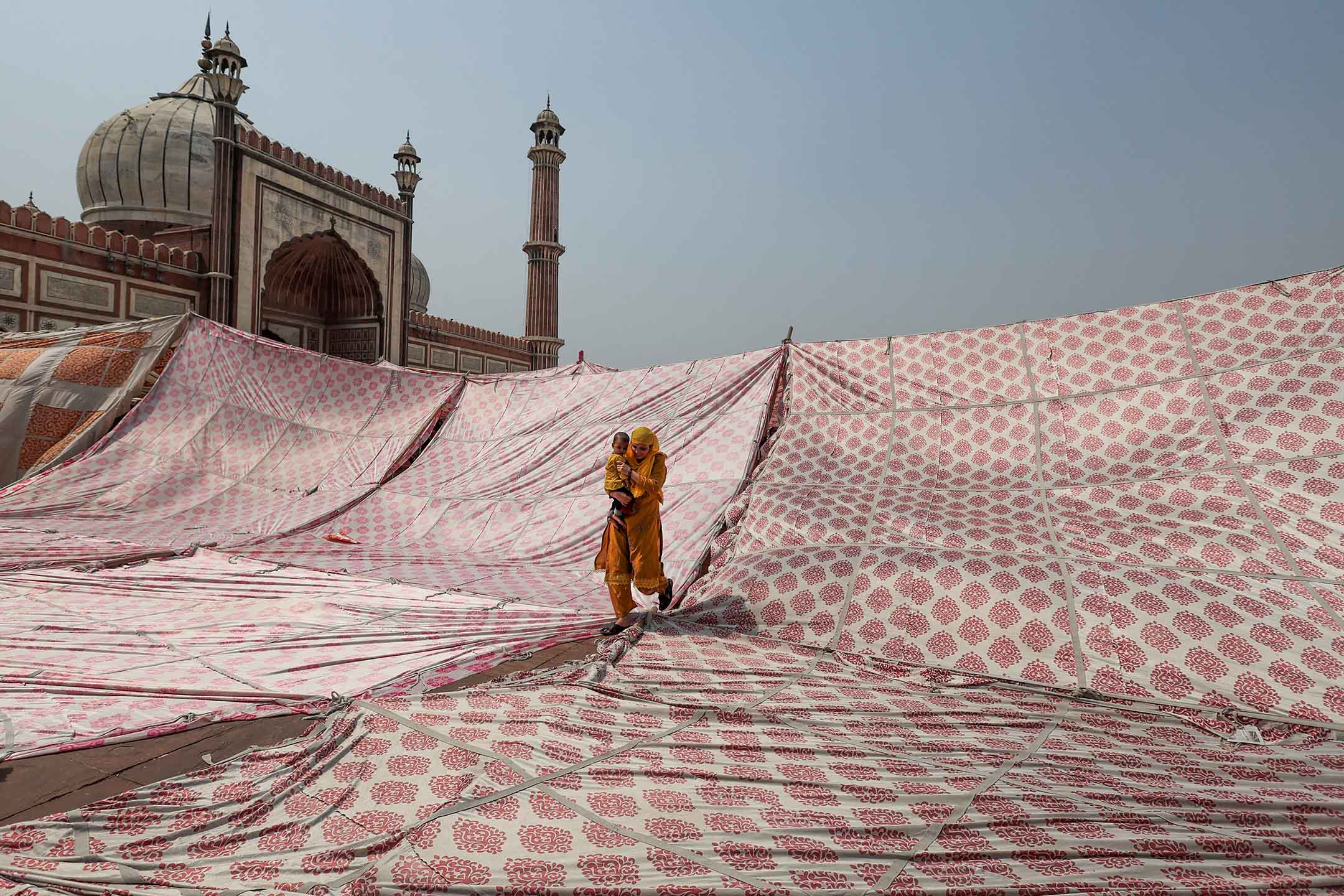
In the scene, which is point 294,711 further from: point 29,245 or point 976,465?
point 29,245

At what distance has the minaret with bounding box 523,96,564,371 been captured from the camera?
17344 millimetres

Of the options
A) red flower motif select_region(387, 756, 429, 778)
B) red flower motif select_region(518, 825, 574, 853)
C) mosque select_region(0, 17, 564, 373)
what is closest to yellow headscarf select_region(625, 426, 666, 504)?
red flower motif select_region(387, 756, 429, 778)

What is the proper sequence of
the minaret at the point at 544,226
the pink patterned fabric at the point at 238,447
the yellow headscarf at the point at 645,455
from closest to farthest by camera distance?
1. the yellow headscarf at the point at 645,455
2. the pink patterned fabric at the point at 238,447
3. the minaret at the point at 544,226

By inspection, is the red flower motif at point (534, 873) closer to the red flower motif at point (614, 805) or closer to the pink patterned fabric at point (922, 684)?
the pink patterned fabric at point (922, 684)

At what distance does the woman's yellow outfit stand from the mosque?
10.3 metres

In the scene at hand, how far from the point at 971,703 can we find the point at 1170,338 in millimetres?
2428

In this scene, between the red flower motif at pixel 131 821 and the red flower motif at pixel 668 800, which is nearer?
the red flower motif at pixel 131 821

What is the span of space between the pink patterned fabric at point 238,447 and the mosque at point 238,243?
12.5ft

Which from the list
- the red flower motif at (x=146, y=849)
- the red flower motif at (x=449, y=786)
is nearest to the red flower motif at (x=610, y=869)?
the red flower motif at (x=449, y=786)

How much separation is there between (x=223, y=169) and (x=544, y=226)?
23.9ft

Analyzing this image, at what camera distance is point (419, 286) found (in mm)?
19906

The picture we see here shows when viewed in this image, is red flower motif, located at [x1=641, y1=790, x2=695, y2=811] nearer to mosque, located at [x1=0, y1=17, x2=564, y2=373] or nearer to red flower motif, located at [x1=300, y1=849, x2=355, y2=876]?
red flower motif, located at [x1=300, y1=849, x2=355, y2=876]

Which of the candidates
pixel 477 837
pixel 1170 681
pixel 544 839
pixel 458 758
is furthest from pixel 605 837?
pixel 1170 681

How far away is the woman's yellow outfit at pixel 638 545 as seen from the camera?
361 centimetres
